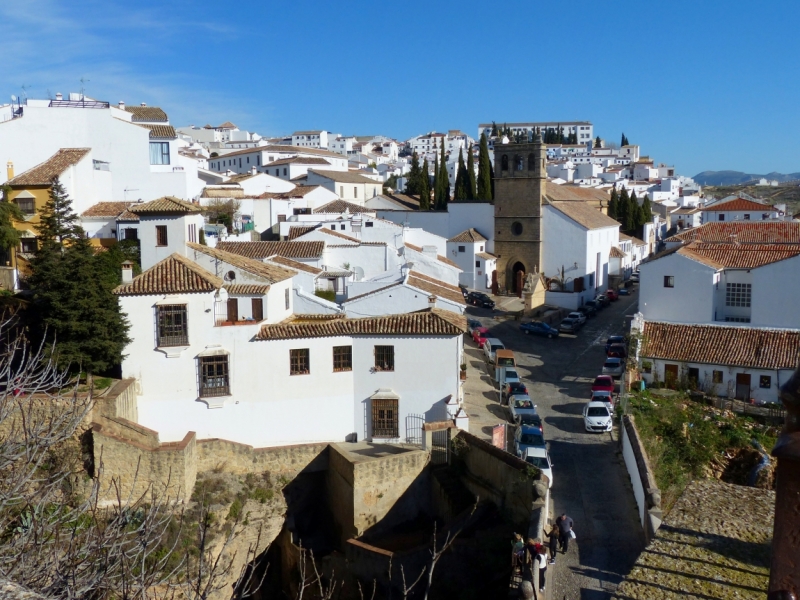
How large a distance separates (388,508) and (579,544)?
580cm

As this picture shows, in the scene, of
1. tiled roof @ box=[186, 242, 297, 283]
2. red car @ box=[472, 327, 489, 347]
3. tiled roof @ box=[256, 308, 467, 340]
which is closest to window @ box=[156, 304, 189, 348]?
tiled roof @ box=[256, 308, 467, 340]

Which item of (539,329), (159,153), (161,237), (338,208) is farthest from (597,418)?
(338,208)

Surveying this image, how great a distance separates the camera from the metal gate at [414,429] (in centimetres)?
2047

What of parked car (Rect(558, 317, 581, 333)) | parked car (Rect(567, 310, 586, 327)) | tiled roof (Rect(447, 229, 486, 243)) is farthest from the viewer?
tiled roof (Rect(447, 229, 486, 243))

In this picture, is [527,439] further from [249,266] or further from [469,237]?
[469,237]

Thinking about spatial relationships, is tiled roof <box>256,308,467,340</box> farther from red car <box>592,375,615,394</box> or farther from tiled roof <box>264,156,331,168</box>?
tiled roof <box>264,156,331,168</box>

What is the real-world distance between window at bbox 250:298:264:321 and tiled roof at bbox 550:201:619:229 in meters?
29.7

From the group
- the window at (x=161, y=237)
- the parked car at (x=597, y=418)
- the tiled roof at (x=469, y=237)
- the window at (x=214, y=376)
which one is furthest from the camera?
the tiled roof at (x=469, y=237)

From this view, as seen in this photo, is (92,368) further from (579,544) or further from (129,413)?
(579,544)

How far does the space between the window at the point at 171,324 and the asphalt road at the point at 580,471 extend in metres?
10.6

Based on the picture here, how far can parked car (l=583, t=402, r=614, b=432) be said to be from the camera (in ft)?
73.6

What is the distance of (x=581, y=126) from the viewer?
155000mm

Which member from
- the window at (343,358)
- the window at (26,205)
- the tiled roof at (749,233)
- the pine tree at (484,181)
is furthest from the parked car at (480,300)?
the window at (26,205)

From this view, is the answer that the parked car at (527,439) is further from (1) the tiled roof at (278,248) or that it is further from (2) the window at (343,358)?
(1) the tiled roof at (278,248)
